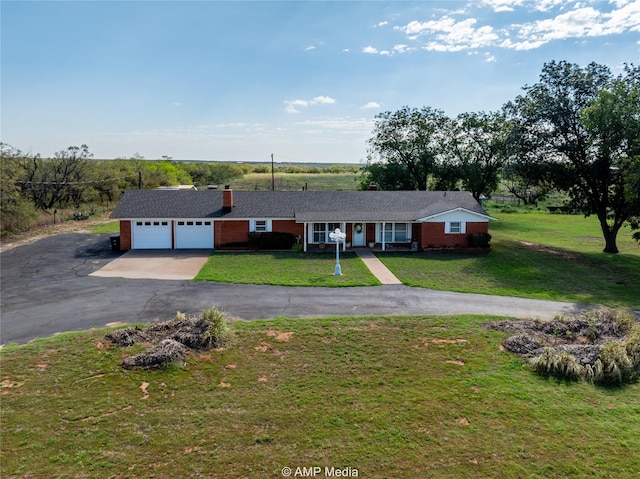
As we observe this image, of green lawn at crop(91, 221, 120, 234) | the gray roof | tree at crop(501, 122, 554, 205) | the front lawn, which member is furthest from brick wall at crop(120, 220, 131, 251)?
tree at crop(501, 122, 554, 205)

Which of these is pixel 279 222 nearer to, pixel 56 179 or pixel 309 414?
pixel 309 414

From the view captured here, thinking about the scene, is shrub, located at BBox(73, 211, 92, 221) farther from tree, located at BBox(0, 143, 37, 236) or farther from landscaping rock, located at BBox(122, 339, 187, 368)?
landscaping rock, located at BBox(122, 339, 187, 368)

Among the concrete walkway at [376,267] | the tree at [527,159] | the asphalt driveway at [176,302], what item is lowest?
A: the asphalt driveway at [176,302]

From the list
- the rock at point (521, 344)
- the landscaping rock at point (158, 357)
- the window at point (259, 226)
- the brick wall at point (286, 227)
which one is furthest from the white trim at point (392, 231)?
the landscaping rock at point (158, 357)

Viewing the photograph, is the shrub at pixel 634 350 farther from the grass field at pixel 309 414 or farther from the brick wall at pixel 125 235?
the brick wall at pixel 125 235

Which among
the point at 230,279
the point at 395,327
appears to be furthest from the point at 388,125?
the point at 395,327

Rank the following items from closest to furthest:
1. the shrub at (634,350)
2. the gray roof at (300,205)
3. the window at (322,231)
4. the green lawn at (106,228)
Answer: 1. the shrub at (634,350)
2. the gray roof at (300,205)
3. the window at (322,231)
4. the green lawn at (106,228)
